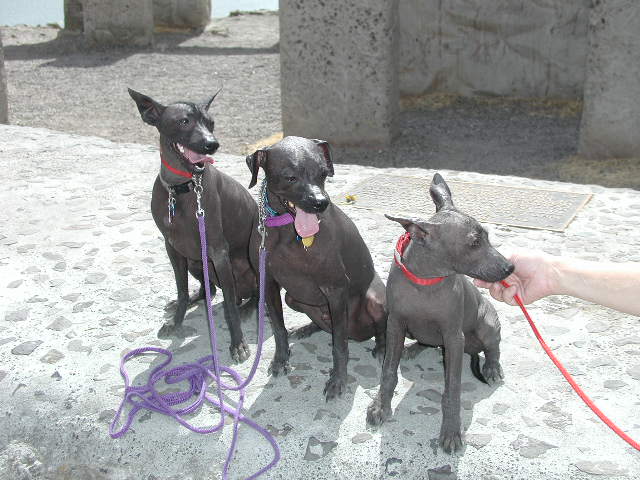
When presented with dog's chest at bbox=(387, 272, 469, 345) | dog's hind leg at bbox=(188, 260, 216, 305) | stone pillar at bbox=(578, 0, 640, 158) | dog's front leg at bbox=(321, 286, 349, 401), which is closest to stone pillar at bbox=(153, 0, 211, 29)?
stone pillar at bbox=(578, 0, 640, 158)

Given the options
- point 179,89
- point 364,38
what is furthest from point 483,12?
point 179,89

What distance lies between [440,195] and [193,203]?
1.28 metres

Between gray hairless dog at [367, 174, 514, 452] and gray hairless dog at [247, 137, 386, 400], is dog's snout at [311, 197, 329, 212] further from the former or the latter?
gray hairless dog at [367, 174, 514, 452]

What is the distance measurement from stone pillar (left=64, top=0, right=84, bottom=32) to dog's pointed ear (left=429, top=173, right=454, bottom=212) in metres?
15.0

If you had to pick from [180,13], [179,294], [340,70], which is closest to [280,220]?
[179,294]

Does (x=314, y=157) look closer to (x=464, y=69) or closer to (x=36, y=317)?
(x=36, y=317)

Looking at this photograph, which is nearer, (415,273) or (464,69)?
(415,273)

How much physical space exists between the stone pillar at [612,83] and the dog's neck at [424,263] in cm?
579

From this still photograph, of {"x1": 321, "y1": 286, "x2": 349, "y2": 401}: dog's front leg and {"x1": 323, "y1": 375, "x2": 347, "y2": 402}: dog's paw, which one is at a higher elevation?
{"x1": 321, "y1": 286, "x2": 349, "y2": 401}: dog's front leg

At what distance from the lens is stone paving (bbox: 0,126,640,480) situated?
3066 millimetres

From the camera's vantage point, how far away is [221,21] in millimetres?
18984

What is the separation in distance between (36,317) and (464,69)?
838 cm

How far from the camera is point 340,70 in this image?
871 cm

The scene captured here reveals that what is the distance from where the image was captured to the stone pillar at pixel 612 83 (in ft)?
25.2
